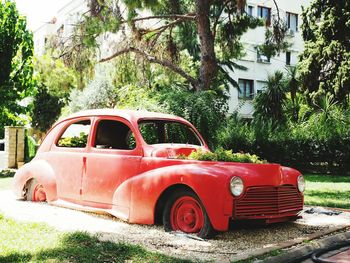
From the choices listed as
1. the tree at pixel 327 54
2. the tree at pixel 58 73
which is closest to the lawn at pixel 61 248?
the tree at pixel 58 73

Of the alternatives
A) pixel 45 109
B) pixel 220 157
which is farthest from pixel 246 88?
pixel 220 157

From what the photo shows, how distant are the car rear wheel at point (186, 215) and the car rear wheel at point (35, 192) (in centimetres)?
293

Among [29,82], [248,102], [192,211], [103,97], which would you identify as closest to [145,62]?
[29,82]

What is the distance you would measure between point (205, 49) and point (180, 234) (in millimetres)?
10261

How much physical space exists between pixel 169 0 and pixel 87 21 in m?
3.31

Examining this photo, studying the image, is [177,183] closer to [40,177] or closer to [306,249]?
[306,249]

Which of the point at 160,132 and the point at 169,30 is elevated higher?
the point at 169,30

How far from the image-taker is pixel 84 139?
792cm

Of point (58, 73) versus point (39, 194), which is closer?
point (39, 194)

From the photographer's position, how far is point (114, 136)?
23.4 ft

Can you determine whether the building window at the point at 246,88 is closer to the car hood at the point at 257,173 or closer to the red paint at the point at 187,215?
the car hood at the point at 257,173

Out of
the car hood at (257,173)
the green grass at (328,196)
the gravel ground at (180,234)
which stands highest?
the car hood at (257,173)

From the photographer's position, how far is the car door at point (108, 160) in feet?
20.8

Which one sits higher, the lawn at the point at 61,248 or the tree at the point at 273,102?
the tree at the point at 273,102
